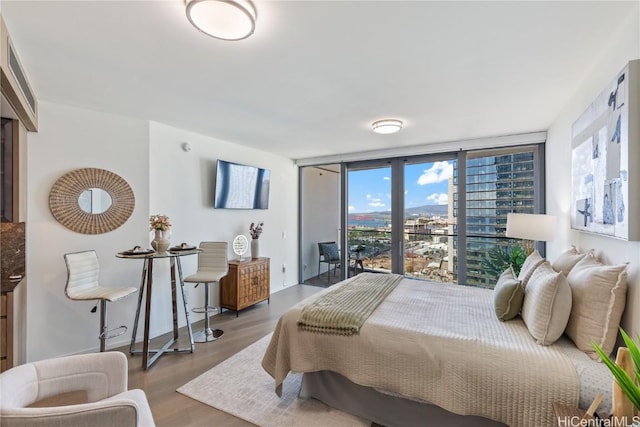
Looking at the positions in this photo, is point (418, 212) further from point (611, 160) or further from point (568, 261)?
point (611, 160)

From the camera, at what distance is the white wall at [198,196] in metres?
3.37

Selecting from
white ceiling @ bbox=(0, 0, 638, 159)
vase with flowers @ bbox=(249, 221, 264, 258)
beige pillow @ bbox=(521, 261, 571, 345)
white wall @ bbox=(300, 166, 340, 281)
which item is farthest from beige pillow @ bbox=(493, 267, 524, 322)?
white wall @ bbox=(300, 166, 340, 281)

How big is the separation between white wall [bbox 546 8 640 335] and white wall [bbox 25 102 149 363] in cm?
408

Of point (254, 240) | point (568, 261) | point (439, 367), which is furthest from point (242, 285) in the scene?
point (568, 261)

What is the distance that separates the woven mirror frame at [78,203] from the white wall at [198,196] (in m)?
0.28

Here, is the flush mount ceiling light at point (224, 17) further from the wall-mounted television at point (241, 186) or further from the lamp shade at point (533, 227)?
the lamp shade at point (533, 227)

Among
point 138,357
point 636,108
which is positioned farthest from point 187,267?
point 636,108

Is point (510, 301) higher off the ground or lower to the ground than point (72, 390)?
higher

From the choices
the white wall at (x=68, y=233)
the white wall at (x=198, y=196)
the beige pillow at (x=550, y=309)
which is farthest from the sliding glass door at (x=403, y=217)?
the white wall at (x=68, y=233)

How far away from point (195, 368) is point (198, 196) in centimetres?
214

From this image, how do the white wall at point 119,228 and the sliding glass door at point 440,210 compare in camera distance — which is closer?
the white wall at point 119,228

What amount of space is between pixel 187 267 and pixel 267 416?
227cm

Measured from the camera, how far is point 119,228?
3033 mm

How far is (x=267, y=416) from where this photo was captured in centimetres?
197
